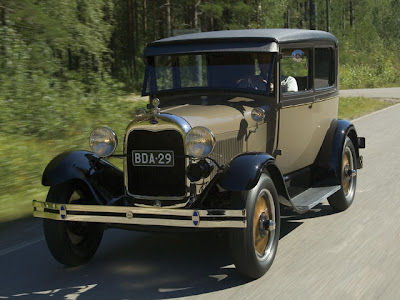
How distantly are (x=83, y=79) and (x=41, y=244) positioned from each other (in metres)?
8.16

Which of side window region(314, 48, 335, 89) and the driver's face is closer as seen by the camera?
the driver's face

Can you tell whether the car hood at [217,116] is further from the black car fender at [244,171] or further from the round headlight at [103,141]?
the round headlight at [103,141]

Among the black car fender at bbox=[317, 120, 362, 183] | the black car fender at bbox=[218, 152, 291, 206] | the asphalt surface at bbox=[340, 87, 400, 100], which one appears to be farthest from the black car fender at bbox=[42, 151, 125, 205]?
the asphalt surface at bbox=[340, 87, 400, 100]

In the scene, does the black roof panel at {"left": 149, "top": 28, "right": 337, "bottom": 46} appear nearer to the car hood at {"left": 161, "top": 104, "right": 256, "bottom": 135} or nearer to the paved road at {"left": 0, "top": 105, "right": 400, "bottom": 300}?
the car hood at {"left": 161, "top": 104, "right": 256, "bottom": 135}

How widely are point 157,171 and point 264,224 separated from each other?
0.96m

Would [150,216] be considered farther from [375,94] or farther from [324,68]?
[375,94]

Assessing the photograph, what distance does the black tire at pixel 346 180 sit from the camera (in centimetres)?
682

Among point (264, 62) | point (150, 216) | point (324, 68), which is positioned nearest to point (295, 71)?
point (324, 68)

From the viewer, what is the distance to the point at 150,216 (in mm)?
4516

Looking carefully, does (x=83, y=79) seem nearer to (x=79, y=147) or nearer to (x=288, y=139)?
(x=79, y=147)

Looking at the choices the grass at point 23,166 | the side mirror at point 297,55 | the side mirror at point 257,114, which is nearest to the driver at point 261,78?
the side mirror at point 257,114

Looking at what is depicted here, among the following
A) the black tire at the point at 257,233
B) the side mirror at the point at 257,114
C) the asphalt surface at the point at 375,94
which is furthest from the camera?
the asphalt surface at the point at 375,94

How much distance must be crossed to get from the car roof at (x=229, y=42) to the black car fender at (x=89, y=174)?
1.37 m

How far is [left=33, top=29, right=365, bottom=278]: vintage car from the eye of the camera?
4.65 meters
